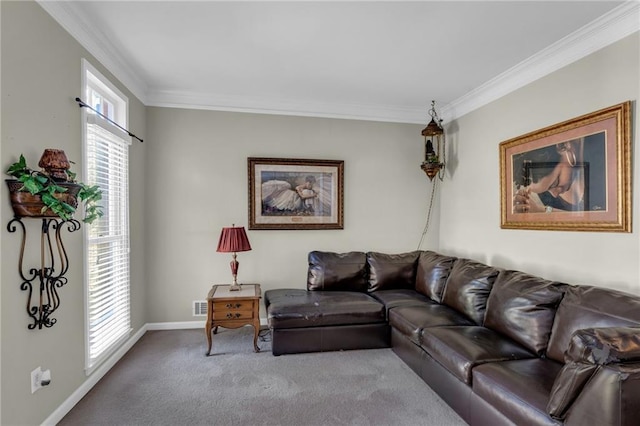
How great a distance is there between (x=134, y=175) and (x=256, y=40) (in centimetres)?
192

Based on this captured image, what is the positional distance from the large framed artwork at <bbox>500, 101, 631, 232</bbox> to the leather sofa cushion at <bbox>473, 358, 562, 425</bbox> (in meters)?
1.18

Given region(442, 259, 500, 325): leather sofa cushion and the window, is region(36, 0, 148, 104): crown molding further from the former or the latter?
region(442, 259, 500, 325): leather sofa cushion

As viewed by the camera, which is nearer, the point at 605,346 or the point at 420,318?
the point at 605,346

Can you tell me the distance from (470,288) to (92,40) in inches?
145

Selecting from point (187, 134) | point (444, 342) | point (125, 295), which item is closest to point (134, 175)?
point (187, 134)

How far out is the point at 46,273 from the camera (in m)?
2.01

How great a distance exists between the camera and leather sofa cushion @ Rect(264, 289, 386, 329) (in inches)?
126

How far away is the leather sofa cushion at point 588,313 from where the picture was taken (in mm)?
1859

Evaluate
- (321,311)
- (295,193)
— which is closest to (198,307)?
(321,311)

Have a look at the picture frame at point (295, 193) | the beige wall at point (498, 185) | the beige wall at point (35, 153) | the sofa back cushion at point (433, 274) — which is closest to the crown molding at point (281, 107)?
the picture frame at point (295, 193)

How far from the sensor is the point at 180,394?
2.50 meters

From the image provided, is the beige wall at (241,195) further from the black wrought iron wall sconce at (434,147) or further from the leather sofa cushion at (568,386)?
the leather sofa cushion at (568,386)

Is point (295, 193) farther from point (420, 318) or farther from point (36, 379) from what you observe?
point (36, 379)

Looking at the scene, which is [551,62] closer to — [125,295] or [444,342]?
[444,342]
